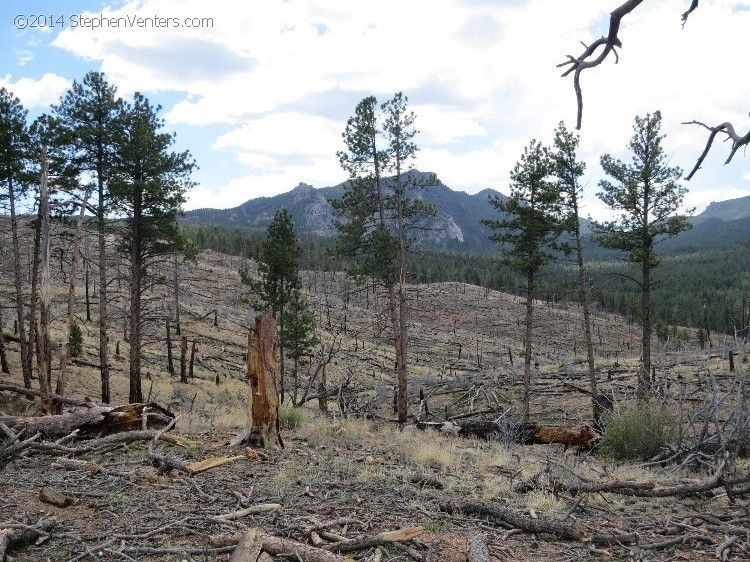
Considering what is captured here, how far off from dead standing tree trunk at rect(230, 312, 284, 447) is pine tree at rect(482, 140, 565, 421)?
42.8ft

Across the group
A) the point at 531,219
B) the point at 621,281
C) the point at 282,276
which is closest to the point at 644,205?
the point at 531,219

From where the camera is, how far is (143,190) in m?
18.5

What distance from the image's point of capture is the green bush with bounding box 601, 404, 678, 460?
11117 mm

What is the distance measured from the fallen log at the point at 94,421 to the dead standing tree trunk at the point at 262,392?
203 cm

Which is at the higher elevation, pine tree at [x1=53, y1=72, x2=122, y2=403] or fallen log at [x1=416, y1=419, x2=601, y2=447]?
pine tree at [x1=53, y1=72, x2=122, y2=403]

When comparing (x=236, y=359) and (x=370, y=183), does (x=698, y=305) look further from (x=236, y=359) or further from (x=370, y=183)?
(x=370, y=183)

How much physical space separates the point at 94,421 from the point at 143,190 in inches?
428

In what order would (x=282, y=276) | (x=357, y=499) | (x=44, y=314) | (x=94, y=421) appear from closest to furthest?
(x=357, y=499)
(x=94, y=421)
(x=44, y=314)
(x=282, y=276)

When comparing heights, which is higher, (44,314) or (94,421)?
(44,314)

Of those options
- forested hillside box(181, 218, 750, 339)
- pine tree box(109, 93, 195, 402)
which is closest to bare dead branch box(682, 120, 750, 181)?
pine tree box(109, 93, 195, 402)

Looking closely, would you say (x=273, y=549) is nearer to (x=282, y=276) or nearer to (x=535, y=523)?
(x=535, y=523)

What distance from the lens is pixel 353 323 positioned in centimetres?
7419

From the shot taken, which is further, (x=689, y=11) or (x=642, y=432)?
(x=642, y=432)

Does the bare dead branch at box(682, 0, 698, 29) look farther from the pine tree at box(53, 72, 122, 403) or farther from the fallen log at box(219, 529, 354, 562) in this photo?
the pine tree at box(53, 72, 122, 403)
